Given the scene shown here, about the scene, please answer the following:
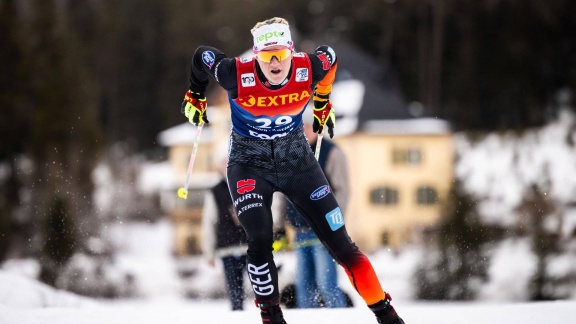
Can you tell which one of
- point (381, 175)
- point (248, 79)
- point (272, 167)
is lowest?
point (381, 175)

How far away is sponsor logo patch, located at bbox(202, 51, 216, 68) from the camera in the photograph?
5184 millimetres

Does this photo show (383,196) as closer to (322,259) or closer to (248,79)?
(322,259)

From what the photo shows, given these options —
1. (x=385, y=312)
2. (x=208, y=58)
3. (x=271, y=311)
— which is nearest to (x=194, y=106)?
(x=208, y=58)

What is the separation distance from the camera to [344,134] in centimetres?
4478

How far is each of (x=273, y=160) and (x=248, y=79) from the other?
513 mm

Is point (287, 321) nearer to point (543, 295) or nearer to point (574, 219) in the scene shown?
point (543, 295)

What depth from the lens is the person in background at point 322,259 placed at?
24.9 ft

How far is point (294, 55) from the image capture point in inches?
202

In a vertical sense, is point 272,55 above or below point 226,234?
above

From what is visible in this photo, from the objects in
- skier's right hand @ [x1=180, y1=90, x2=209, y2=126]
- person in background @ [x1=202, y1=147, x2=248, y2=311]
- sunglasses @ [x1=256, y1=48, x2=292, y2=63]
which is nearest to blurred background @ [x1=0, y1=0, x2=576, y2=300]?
person in background @ [x1=202, y1=147, x2=248, y2=311]

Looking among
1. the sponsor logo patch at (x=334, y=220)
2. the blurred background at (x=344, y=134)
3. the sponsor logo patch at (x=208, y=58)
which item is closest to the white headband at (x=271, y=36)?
the sponsor logo patch at (x=208, y=58)

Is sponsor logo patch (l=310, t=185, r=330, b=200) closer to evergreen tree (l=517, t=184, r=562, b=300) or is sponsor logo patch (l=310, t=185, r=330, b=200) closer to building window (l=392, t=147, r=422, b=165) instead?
evergreen tree (l=517, t=184, r=562, b=300)

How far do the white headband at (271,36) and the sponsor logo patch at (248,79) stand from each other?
0.56ft

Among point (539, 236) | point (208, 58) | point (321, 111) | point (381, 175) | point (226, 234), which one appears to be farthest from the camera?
point (381, 175)
